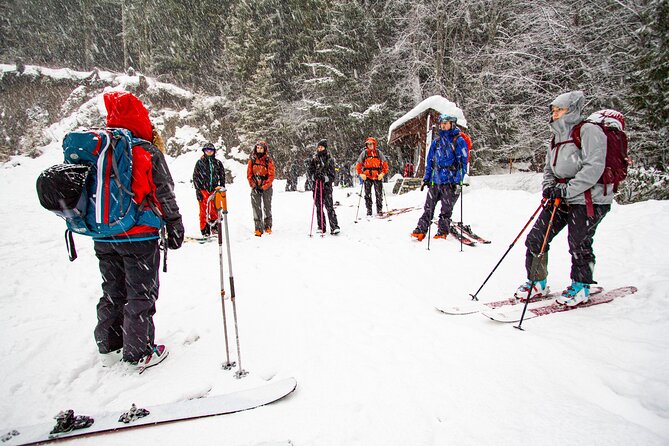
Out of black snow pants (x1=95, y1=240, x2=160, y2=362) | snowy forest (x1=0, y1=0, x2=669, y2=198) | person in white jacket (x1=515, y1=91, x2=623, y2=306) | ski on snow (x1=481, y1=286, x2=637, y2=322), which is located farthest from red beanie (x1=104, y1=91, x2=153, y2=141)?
snowy forest (x1=0, y1=0, x2=669, y2=198)

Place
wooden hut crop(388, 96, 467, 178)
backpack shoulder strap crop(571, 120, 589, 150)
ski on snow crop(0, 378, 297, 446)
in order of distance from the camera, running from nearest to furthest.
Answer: ski on snow crop(0, 378, 297, 446) < backpack shoulder strap crop(571, 120, 589, 150) < wooden hut crop(388, 96, 467, 178)

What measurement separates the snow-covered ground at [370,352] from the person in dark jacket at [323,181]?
183cm

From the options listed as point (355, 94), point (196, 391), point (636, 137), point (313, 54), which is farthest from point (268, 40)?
point (196, 391)

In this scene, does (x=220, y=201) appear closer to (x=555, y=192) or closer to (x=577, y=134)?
(x=555, y=192)

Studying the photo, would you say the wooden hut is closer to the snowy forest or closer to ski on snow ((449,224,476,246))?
the snowy forest

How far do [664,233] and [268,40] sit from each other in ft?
99.4

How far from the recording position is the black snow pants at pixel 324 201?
7.57 meters

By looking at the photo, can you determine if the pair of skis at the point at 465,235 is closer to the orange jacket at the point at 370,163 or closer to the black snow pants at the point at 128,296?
the orange jacket at the point at 370,163

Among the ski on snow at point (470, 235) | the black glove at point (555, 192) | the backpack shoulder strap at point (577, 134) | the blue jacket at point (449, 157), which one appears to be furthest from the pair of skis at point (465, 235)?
the backpack shoulder strap at point (577, 134)

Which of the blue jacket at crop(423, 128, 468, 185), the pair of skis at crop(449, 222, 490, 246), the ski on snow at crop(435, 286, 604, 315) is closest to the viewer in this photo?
the ski on snow at crop(435, 286, 604, 315)

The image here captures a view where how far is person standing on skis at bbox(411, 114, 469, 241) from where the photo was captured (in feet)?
20.4

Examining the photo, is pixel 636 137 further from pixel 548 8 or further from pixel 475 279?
pixel 475 279

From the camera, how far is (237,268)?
523 centimetres

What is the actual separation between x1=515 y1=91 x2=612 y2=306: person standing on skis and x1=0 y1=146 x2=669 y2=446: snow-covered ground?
489 millimetres
